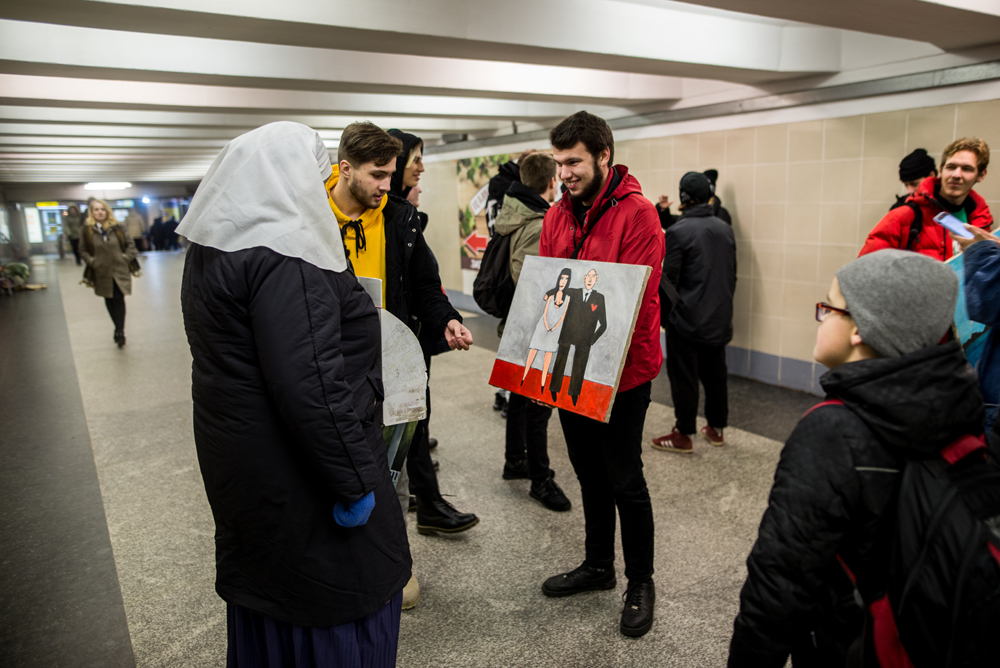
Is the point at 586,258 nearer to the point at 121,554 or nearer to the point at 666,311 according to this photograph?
the point at 666,311

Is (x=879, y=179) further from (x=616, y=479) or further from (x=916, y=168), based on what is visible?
(x=616, y=479)

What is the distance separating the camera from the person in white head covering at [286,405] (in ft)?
4.35

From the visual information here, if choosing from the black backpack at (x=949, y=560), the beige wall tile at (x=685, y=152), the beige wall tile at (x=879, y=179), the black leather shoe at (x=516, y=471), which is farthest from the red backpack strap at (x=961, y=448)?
the beige wall tile at (x=685, y=152)

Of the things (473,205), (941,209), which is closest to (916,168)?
(941,209)

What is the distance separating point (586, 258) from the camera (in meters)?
2.22

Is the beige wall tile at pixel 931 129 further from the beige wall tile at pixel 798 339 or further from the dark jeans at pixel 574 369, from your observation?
the dark jeans at pixel 574 369

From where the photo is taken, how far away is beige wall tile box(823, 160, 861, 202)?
4.79 meters

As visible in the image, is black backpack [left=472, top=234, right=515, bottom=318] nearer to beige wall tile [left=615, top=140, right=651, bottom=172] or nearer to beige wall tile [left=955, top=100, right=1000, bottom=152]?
beige wall tile [left=955, top=100, right=1000, bottom=152]

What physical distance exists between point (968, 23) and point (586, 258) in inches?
119

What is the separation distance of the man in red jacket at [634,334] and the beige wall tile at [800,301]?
3587mm

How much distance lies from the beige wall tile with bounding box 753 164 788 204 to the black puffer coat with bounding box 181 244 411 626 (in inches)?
189

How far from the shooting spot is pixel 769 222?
5469 mm

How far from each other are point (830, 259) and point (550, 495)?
3288mm

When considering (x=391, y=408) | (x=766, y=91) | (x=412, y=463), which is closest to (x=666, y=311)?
(x=391, y=408)
